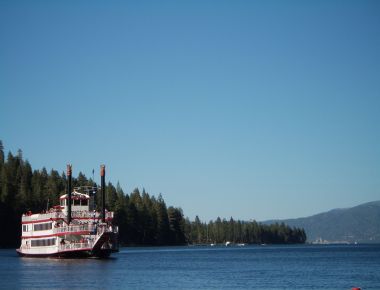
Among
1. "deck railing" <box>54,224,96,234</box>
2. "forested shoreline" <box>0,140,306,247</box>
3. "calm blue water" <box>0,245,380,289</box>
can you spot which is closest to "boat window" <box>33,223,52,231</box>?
"deck railing" <box>54,224,96,234</box>

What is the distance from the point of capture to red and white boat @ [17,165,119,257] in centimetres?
9444

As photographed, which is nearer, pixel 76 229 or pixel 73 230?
pixel 76 229

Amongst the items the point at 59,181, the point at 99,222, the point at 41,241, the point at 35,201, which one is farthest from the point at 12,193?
the point at 99,222

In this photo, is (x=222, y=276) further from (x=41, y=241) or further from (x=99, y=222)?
(x=41, y=241)

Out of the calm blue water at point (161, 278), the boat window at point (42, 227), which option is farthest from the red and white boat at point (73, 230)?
the calm blue water at point (161, 278)

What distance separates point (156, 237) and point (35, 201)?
50.8 metres

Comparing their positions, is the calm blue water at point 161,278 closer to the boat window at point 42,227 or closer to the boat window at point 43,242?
the boat window at point 43,242

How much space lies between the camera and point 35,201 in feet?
514

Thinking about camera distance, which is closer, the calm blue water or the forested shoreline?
the calm blue water

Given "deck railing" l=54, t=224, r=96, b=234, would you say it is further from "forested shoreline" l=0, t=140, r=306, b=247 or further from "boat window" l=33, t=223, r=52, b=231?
"forested shoreline" l=0, t=140, r=306, b=247

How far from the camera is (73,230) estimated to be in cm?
9544

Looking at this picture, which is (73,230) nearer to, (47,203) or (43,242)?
(43,242)

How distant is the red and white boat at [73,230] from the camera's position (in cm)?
9444

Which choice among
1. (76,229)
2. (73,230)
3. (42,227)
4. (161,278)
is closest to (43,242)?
(42,227)
